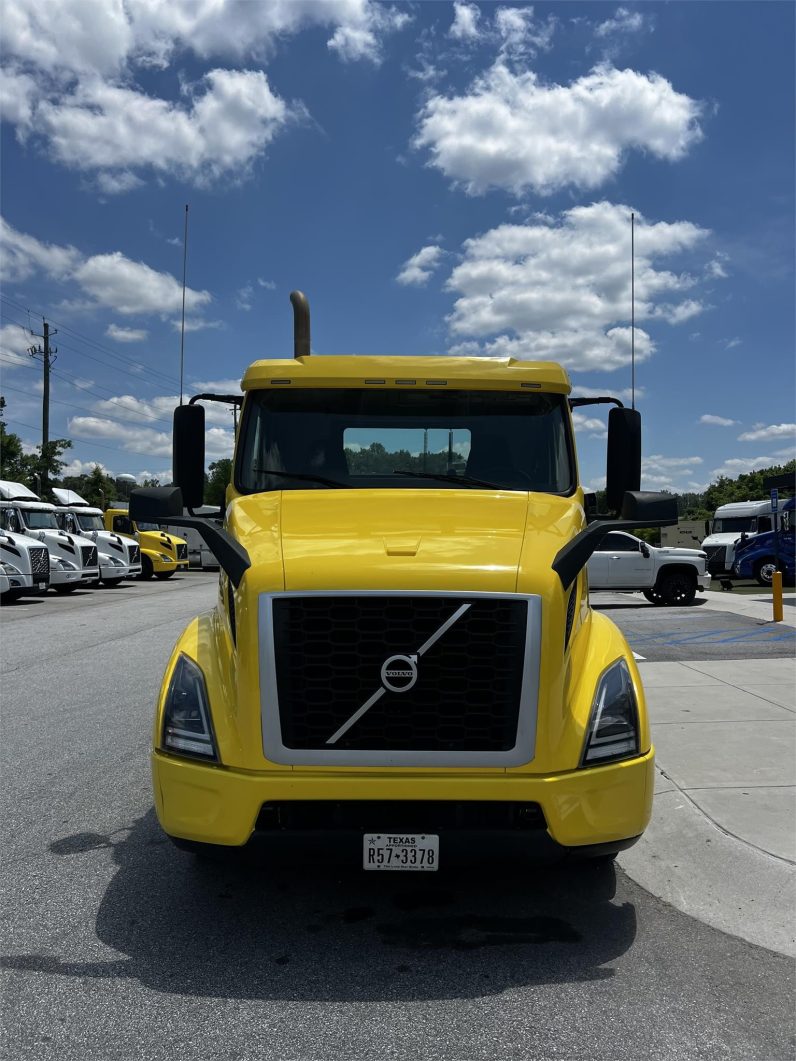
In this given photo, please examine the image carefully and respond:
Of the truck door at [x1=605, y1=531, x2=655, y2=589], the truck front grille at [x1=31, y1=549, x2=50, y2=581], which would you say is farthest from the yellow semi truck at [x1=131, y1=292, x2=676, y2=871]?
the truck front grille at [x1=31, y1=549, x2=50, y2=581]

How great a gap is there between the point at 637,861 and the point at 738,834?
662 mm

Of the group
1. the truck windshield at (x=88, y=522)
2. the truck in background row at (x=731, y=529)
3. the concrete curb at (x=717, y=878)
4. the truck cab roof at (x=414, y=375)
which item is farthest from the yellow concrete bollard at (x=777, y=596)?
the truck windshield at (x=88, y=522)

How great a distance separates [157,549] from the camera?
3136 centimetres

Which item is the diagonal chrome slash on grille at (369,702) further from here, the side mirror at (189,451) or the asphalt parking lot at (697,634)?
the asphalt parking lot at (697,634)

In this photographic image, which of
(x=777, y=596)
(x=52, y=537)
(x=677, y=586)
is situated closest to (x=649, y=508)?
(x=777, y=596)

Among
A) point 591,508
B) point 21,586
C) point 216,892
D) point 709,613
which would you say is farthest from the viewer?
point 21,586

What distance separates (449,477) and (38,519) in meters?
21.0

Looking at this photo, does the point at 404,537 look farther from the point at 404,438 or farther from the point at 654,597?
the point at 654,597

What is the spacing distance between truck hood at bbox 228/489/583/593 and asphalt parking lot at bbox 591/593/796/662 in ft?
23.6

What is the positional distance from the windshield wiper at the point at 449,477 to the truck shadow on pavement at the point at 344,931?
1.86 metres

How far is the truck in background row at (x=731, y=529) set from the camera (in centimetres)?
2555

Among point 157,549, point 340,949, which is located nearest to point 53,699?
point 340,949

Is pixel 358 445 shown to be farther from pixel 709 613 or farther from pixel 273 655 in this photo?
pixel 709 613

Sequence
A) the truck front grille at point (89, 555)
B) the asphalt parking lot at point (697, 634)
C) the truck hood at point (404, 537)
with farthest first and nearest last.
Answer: the truck front grille at point (89, 555) < the asphalt parking lot at point (697, 634) < the truck hood at point (404, 537)
